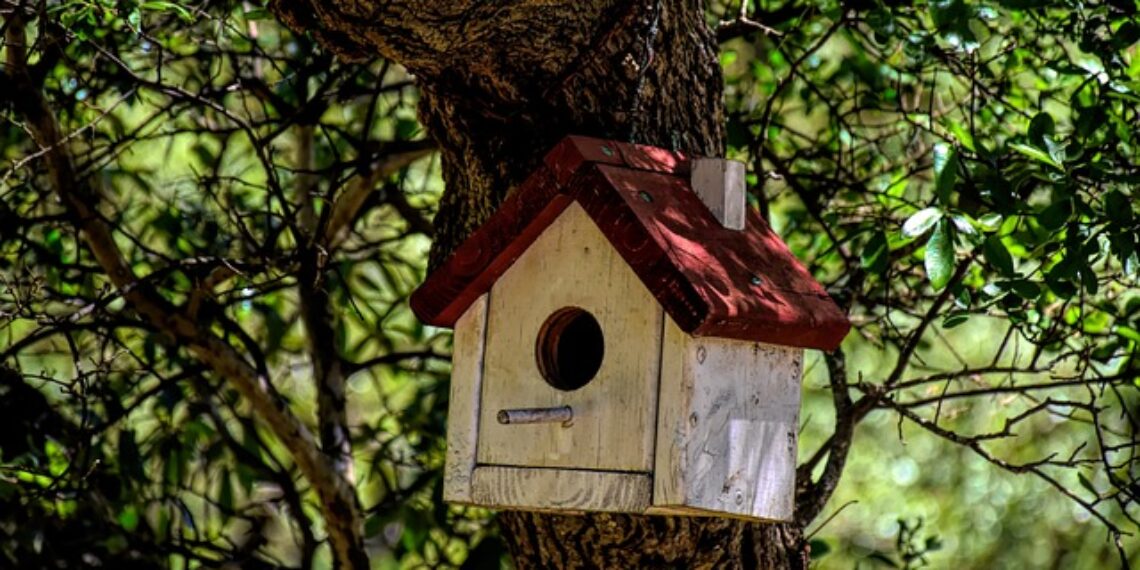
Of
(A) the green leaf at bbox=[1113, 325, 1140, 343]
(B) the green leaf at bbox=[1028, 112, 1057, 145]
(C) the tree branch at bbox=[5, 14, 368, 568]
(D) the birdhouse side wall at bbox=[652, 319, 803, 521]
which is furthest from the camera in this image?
(C) the tree branch at bbox=[5, 14, 368, 568]

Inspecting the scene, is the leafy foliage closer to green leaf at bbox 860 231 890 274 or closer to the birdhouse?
green leaf at bbox 860 231 890 274

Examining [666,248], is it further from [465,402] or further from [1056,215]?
[1056,215]

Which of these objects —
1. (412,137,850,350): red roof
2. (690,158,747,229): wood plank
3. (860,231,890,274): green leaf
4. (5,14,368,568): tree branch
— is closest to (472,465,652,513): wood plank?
(412,137,850,350): red roof

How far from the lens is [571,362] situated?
2.79 meters

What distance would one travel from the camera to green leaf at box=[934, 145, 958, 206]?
2.66 metres

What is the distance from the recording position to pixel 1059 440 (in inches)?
381

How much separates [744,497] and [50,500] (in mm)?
2089

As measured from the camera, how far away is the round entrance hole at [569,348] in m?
2.72

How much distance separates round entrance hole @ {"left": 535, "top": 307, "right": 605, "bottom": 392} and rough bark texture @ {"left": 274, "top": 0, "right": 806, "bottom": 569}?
10.6 inches

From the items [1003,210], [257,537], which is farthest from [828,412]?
[1003,210]

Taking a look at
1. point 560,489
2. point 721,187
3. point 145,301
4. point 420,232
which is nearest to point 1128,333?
point 721,187

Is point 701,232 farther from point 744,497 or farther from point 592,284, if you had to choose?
point 744,497

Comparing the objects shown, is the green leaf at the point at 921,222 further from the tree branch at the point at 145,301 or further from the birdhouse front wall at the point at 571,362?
the tree branch at the point at 145,301

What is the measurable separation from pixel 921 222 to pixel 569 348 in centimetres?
67
